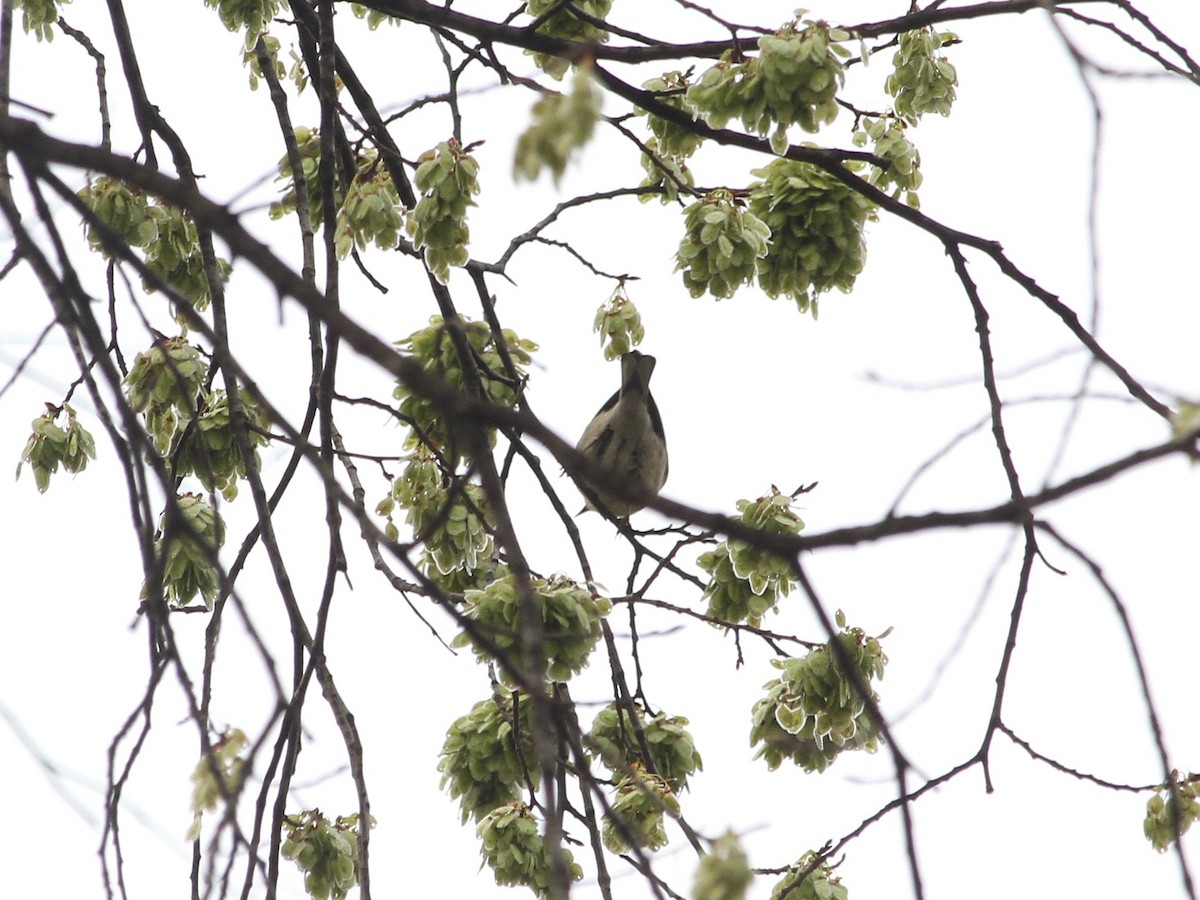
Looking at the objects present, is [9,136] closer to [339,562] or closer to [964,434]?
[339,562]

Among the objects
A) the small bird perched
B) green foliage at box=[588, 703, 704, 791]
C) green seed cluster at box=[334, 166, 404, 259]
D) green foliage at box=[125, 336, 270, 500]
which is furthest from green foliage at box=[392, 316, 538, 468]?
the small bird perched

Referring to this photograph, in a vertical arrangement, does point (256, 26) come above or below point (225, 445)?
above

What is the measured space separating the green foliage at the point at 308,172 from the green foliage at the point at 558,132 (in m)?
1.95

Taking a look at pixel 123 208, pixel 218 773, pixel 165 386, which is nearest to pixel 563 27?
→ pixel 123 208

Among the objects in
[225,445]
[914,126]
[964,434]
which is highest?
[914,126]

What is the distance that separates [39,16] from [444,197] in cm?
146

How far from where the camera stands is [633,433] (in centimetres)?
492

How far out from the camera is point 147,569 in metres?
1.58

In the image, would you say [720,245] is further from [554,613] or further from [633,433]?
[633,433]

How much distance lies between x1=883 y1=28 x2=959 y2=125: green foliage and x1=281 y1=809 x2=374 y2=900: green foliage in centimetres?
213

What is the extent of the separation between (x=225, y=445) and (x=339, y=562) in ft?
2.52

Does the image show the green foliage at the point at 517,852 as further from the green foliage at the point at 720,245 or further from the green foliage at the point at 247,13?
the green foliage at the point at 247,13

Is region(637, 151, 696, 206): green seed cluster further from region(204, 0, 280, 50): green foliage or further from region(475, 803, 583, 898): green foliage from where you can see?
region(475, 803, 583, 898): green foliage

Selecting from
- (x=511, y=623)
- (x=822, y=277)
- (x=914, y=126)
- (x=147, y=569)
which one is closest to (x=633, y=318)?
(x=822, y=277)
